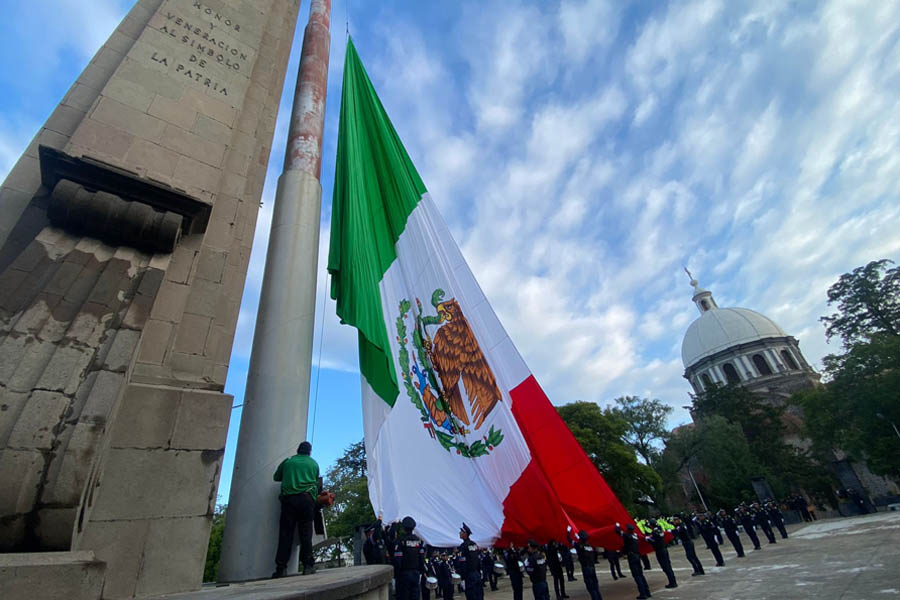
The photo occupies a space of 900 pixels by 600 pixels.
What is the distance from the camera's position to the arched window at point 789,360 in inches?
2087

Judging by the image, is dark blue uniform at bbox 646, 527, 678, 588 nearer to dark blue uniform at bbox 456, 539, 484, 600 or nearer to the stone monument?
dark blue uniform at bbox 456, 539, 484, 600

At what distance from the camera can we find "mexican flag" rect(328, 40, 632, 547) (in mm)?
5664

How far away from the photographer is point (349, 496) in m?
33.9

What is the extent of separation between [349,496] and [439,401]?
3178 centimetres

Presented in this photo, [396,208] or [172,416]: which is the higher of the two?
[396,208]

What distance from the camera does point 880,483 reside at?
37406 mm

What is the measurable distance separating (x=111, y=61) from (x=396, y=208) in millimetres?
4447

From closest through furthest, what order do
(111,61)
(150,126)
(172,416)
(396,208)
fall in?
1. (172,416)
2. (150,126)
3. (111,61)
4. (396,208)

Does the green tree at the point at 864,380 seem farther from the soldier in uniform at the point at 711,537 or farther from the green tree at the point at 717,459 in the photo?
the soldier in uniform at the point at 711,537

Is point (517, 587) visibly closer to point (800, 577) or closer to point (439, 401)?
point (800, 577)

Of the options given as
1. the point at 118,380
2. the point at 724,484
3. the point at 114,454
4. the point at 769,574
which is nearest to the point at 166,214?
the point at 118,380

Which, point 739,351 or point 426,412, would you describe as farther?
point 739,351

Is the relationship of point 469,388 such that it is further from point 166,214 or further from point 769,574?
point 769,574

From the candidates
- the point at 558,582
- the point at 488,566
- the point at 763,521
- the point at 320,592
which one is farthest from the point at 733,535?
the point at 320,592
